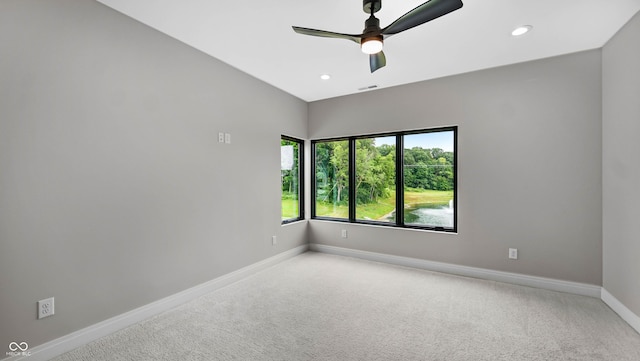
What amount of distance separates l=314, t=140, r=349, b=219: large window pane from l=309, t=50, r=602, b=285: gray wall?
110cm

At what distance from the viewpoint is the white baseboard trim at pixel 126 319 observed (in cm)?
190

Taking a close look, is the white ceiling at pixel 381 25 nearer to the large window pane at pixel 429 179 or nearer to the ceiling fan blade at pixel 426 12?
the ceiling fan blade at pixel 426 12

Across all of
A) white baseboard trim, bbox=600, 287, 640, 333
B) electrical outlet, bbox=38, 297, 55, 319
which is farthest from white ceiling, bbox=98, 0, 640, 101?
white baseboard trim, bbox=600, 287, 640, 333

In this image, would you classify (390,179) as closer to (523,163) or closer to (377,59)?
(523,163)

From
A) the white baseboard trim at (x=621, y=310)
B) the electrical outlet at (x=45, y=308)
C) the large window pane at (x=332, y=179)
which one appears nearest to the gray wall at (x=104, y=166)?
the electrical outlet at (x=45, y=308)

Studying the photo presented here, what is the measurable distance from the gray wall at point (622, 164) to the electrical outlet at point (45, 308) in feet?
15.0

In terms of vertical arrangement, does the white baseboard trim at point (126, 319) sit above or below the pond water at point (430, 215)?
below

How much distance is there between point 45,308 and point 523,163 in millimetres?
4696

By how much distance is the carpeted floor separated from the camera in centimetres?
199

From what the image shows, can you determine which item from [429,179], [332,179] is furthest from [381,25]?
[332,179]

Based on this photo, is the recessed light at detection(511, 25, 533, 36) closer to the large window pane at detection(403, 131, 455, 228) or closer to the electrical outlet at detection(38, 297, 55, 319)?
the large window pane at detection(403, 131, 455, 228)

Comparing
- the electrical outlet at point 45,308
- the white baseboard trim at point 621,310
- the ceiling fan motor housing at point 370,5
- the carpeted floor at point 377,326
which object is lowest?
the carpeted floor at point 377,326

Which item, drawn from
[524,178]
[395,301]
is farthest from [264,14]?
[524,178]

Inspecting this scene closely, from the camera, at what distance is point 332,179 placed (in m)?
4.79
